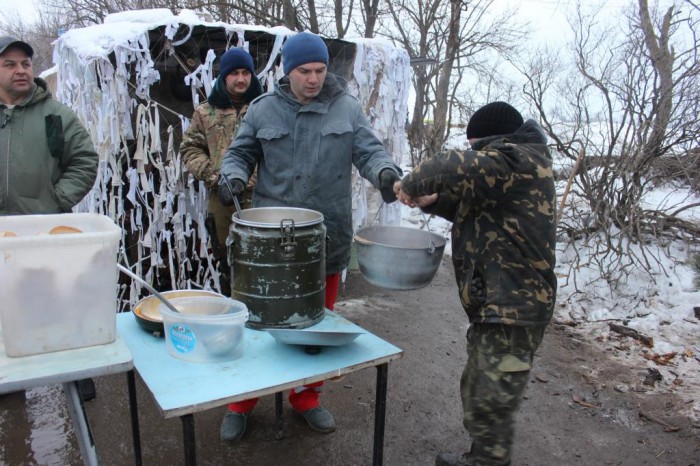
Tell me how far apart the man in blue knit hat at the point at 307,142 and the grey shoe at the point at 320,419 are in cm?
89

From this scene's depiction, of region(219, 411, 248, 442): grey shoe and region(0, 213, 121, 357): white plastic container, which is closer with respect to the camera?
region(0, 213, 121, 357): white plastic container

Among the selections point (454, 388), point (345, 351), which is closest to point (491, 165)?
point (345, 351)

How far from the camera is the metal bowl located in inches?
81.8

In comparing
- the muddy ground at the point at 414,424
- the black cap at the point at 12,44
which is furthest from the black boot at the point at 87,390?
the black cap at the point at 12,44

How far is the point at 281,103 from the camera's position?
2.71 m

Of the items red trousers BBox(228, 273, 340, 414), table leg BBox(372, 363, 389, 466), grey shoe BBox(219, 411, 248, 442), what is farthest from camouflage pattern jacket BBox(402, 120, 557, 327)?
grey shoe BBox(219, 411, 248, 442)

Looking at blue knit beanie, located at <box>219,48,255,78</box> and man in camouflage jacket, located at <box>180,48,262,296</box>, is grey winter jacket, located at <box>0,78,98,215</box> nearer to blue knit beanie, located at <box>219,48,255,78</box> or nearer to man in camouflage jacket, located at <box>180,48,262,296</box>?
man in camouflage jacket, located at <box>180,48,262,296</box>

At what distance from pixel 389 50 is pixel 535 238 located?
3.85 m

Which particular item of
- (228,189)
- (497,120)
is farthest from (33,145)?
(497,120)

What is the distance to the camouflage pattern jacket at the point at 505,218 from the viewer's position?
2.03m

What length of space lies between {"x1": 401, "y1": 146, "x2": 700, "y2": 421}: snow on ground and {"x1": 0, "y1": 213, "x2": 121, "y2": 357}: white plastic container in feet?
11.2

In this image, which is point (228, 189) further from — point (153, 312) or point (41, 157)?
point (41, 157)

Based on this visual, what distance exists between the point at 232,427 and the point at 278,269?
4.25ft

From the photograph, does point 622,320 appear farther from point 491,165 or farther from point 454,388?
point 491,165
